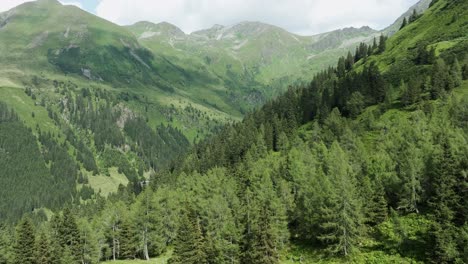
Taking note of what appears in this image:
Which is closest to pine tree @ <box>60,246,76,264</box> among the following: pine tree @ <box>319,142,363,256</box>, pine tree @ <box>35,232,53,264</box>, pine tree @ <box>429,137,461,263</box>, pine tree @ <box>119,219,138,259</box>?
pine tree @ <box>35,232,53,264</box>

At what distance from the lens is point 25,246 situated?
8300 cm

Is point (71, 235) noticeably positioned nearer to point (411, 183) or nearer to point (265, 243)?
point (265, 243)

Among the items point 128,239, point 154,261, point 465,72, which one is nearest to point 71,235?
point 128,239

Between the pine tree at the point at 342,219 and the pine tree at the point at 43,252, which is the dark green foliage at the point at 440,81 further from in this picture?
the pine tree at the point at 43,252

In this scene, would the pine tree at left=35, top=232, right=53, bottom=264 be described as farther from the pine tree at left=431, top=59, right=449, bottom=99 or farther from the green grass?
the pine tree at left=431, top=59, right=449, bottom=99

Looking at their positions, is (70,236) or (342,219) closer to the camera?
(342,219)

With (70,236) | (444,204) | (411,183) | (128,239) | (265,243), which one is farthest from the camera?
(128,239)

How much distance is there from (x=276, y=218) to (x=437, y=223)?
29.8 meters

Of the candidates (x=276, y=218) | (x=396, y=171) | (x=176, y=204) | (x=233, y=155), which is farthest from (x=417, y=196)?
(x=233, y=155)

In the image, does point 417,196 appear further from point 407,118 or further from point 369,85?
point 369,85

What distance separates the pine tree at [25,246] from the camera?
267 feet

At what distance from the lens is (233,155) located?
14388cm

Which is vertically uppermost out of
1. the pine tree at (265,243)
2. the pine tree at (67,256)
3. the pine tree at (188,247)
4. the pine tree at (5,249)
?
the pine tree at (265,243)

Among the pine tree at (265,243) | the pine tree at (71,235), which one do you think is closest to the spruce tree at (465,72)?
the pine tree at (265,243)
